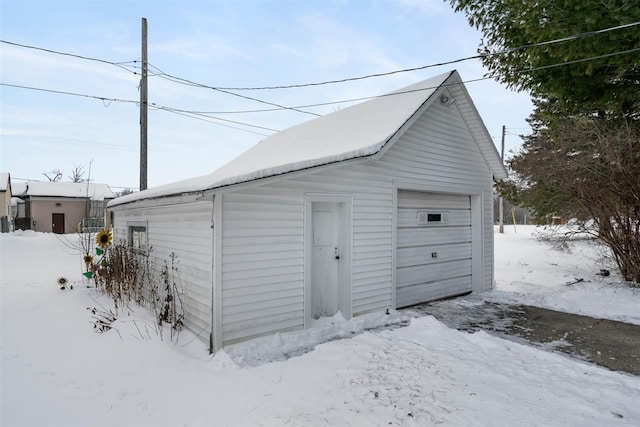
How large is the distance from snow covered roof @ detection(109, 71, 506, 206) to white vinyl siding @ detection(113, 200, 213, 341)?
1.32 ft

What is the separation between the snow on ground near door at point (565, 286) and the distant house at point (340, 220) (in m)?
1.30

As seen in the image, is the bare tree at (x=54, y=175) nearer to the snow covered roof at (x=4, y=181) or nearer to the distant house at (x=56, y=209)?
the distant house at (x=56, y=209)

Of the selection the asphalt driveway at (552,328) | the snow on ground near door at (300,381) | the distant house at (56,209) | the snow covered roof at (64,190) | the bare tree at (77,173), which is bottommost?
the asphalt driveway at (552,328)

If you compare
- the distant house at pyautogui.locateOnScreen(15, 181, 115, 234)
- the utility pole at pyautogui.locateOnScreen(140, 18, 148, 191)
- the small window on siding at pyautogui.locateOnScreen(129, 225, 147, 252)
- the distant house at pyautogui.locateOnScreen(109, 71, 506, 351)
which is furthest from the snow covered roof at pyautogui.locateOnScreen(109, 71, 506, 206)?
the distant house at pyautogui.locateOnScreen(15, 181, 115, 234)

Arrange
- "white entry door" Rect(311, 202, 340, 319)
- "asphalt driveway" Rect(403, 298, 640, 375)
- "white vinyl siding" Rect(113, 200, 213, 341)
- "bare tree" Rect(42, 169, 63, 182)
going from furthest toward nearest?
"bare tree" Rect(42, 169, 63, 182)
"white entry door" Rect(311, 202, 340, 319)
"white vinyl siding" Rect(113, 200, 213, 341)
"asphalt driveway" Rect(403, 298, 640, 375)

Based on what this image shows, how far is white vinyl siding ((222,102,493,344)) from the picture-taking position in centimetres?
462

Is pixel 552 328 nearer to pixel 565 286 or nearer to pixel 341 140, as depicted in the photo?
pixel 565 286

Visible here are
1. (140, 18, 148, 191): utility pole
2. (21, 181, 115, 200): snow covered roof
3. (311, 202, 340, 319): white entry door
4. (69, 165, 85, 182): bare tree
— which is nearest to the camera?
(311, 202, 340, 319): white entry door

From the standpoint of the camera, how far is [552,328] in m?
5.65

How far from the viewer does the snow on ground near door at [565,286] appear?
6738 mm

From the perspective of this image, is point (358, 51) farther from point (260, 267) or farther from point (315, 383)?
point (315, 383)

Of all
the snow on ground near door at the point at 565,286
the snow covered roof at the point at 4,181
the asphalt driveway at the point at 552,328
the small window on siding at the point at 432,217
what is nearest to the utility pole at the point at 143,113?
the small window on siding at the point at 432,217

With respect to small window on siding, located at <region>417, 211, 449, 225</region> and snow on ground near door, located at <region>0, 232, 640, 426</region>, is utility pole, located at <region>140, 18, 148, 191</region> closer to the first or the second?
snow on ground near door, located at <region>0, 232, 640, 426</region>

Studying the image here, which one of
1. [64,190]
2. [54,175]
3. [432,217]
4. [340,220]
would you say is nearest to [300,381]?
[340,220]
